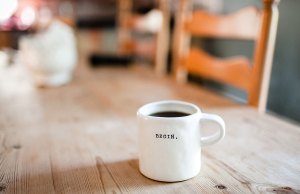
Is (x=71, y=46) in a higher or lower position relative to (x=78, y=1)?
lower

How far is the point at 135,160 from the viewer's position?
20.0 inches

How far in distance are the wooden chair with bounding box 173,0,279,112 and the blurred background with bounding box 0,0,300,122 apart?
0.98ft

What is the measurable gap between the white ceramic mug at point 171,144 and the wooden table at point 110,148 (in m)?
0.02

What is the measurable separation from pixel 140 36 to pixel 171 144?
1638mm

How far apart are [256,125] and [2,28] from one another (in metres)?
2.90

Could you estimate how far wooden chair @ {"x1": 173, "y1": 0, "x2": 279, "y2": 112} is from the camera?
75cm

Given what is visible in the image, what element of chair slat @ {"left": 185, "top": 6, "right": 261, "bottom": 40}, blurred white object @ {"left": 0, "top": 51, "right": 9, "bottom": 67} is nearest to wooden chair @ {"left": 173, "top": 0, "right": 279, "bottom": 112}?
chair slat @ {"left": 185, "top": 6, "right": 261, "bottom": 40}

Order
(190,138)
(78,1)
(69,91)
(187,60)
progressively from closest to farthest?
(190,138), (69,91), (187,60), (78,1)

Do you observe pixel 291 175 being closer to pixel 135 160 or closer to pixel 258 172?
pixel 258 172

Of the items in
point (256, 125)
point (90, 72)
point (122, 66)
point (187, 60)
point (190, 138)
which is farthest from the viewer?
point (122, 66)

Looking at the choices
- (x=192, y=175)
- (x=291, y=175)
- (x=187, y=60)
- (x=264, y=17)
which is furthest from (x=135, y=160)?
(x=187, y=60)

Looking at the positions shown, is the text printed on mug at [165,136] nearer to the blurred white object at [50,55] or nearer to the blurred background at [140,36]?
the blurred white object at [50,55]

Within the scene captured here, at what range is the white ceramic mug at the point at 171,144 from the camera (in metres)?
0.41

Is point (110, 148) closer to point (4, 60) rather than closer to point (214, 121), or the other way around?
point (214, 121)
